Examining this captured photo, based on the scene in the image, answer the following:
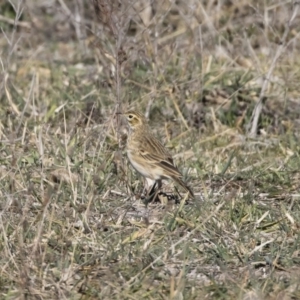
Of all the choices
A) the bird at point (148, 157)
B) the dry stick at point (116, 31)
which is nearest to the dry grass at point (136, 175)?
the dry stick at point (116, 31)

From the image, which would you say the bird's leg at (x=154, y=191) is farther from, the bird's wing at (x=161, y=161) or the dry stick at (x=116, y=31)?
the dry stick at (x=116, y=31)

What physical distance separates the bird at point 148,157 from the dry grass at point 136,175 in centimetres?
16

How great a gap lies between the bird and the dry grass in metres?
0.16

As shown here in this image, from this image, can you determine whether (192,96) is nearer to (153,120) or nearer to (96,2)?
(153,120)

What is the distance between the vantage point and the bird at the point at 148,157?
736 cm

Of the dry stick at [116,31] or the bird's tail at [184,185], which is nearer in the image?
the bird's tail at [184,185]

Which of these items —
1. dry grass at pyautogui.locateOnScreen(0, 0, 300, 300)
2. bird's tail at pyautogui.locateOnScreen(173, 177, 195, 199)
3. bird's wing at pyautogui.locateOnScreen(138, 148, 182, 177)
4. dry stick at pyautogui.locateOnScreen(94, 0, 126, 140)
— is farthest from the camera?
dry stick at pyautogui.locateOnScreen(94, 0, 126, 140)

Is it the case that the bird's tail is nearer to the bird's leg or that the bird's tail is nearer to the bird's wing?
the bird's wing

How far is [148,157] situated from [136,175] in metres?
0.42

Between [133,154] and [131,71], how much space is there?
225 cm

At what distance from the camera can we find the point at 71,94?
9.79 m

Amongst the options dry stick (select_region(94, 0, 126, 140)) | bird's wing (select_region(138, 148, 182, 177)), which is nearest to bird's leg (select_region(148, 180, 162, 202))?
bird's wing (select_region(138, 148, 182, 177))

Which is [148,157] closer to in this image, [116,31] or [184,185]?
[184,185]

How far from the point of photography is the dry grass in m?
5.92
